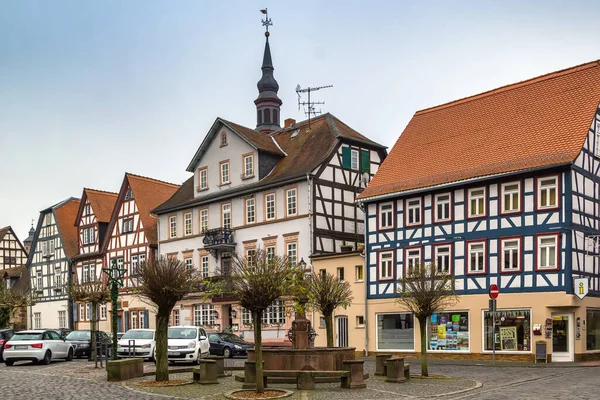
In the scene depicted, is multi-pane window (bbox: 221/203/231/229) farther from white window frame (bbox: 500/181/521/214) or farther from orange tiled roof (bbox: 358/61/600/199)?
white window frame (bbox: 500/181/521/214)

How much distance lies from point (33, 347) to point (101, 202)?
35.5 metres

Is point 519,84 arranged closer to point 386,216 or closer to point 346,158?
point 386,216

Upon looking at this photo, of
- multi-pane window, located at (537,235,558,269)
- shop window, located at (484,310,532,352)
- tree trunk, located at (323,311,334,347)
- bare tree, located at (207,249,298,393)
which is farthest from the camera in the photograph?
shop window, located at (484,310,532,352)

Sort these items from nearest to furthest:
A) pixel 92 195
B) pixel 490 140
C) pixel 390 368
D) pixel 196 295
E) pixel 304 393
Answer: pixel 304 393 → pixel 390 368 → pixel 490 140 → pixel 196 295 → pixel 92 195

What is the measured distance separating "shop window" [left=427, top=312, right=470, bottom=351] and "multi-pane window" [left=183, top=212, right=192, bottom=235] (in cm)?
2163

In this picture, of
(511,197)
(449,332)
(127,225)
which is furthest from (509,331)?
(127,225)

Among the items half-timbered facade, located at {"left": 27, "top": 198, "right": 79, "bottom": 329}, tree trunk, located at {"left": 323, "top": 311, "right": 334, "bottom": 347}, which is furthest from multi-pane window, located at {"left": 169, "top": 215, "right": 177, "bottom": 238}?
tree trunk, located at {"left": 323, "top": 311, "right": 334, "bottom": 347}

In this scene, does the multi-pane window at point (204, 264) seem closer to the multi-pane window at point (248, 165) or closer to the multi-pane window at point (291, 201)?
the multi-pane window at point (248, 165)

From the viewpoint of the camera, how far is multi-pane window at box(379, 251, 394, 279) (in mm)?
40406

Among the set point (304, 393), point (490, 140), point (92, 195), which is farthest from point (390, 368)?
point (92, 195)

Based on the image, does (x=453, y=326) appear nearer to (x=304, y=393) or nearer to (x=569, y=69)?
(x=569, y=69)

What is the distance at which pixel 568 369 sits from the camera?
29.0 metres

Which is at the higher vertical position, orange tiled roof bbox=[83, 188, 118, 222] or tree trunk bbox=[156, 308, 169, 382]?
orange tiled roof bbox=[83, 188, 118, 222]

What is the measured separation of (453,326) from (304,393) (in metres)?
18.0
